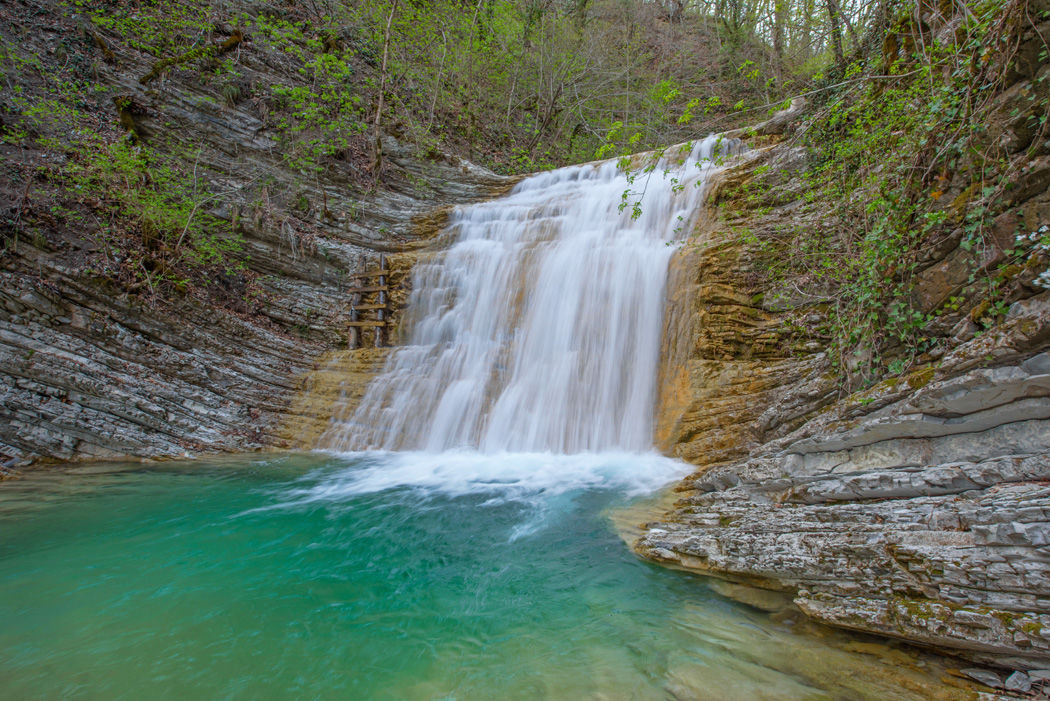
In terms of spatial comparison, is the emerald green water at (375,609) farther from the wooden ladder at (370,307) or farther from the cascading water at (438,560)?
the wooden ladder at (370,307)

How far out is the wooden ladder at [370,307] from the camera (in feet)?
33.2

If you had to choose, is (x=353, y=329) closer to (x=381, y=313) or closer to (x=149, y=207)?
(x=381, y=313)

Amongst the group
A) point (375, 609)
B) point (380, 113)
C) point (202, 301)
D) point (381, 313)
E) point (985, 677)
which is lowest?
point (375, 609)

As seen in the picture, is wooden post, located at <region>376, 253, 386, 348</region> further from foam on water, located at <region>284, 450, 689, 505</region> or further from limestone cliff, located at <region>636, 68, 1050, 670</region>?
limestone cliff, located at <region>636, 68, 1050, 670</region>

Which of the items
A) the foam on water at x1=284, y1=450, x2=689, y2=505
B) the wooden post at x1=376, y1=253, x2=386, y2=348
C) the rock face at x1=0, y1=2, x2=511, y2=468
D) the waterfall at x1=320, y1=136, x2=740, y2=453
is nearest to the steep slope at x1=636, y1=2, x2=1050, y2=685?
the foam on water at x1=284, y1=450, x2=689, y2=505

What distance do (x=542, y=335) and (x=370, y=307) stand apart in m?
4.42

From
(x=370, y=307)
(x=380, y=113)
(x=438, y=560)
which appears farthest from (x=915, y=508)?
(x=380, y=113)

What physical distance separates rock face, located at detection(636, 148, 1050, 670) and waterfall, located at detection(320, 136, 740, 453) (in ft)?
9.33

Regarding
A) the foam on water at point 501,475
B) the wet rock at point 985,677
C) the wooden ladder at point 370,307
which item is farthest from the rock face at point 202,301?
the wet rock at point 985,677

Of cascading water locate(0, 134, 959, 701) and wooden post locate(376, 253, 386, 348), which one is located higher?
wooden post locate(376, 253, 386, 348)

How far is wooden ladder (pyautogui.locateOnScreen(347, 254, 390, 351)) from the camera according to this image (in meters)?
10.1

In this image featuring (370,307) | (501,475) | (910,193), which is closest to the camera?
(910,193)

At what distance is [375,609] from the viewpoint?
9.76 ft

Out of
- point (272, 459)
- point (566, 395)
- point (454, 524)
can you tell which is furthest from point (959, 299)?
point (272, 459)
